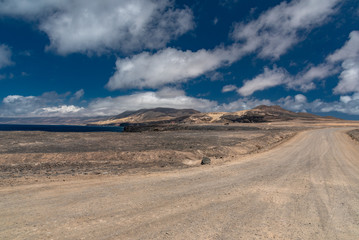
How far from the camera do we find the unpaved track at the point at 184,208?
521 cm

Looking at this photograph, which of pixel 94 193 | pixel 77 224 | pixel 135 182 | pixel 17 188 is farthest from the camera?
pixel 135 182

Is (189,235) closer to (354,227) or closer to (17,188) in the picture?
(354,227)

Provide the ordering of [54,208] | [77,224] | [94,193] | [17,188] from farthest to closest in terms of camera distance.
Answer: [17,188]
[94,193]
[54,208]
[77,224]

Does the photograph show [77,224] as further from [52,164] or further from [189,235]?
[52,164]

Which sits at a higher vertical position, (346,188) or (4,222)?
(4,222)

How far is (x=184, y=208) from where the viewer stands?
675cm

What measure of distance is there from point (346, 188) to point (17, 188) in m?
15.7

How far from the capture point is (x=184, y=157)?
733 inches

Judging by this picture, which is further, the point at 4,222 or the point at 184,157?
the point at 184,157

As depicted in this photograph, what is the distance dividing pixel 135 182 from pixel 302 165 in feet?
41.4

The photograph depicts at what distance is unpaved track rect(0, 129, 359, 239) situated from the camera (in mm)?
5215

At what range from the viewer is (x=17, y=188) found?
28.9ft

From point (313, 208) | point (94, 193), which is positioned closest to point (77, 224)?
point (94, 193)

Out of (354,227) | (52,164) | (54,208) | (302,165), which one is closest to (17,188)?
(54,208)
